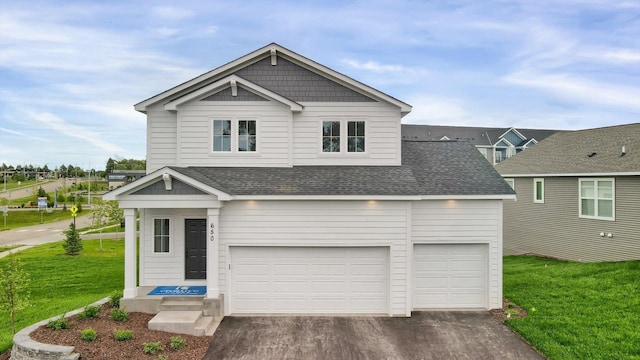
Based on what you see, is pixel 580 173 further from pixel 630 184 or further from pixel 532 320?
pixel 532 320

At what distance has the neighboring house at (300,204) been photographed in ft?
32.0

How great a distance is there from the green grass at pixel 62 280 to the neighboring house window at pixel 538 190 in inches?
790

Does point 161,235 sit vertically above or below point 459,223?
below

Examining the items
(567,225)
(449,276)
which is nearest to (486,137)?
(567,225)

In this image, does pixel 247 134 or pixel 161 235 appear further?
pixel 247 134

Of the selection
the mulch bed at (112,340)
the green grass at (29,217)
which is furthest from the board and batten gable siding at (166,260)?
the green grass at (29,217)

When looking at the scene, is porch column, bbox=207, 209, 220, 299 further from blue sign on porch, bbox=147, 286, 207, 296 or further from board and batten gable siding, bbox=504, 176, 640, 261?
board and batten gable siding, bbox=504, 176, 640, 261

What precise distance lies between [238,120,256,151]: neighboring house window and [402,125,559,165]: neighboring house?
32.2 metres

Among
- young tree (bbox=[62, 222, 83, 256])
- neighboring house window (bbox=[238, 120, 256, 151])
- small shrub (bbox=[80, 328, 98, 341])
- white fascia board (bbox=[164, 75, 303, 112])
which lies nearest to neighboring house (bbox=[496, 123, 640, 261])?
white fascia board (bbox=[164, 75, 303, 112])

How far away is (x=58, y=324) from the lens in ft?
25.4

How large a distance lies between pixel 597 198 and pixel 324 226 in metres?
13.3

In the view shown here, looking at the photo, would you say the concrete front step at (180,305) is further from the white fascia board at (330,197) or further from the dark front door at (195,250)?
the white fascia board at (330,197)

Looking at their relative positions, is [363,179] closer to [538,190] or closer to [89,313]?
[89,313]

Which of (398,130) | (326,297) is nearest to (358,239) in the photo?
(326,297)
